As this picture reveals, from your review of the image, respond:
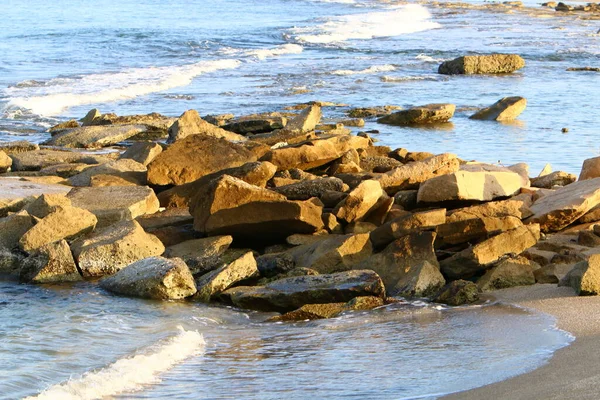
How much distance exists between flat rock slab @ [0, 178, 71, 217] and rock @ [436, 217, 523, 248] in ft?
11.8

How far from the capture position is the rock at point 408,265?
6.64 metres

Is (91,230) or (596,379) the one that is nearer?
(596,379)

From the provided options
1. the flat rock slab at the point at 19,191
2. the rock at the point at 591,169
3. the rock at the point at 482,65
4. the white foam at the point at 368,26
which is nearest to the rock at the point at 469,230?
the rock at the point at 591,169

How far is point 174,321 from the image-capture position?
6.27m

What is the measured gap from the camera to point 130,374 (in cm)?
505

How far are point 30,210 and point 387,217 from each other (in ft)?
9.89

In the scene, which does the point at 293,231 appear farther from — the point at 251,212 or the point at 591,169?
the point at 591,169

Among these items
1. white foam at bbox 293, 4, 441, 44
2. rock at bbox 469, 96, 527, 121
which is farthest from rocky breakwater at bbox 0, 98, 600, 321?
→ white foam at bbox 293, 4, 441, 44

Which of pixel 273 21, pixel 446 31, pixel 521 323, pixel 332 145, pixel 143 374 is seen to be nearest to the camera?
pixel 143 374

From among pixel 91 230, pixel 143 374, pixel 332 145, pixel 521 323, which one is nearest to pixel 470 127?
pixel 332 145

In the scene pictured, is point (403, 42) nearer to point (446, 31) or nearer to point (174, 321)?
point (446, 31)

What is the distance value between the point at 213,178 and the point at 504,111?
8.35 metres

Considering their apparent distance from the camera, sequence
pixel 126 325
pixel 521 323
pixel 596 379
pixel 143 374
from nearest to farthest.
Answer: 1. pixel 596 379
2. pixel 143 374
3. pixel 521 323
4. pixel 126 325

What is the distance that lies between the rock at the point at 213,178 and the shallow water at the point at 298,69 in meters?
4.60
